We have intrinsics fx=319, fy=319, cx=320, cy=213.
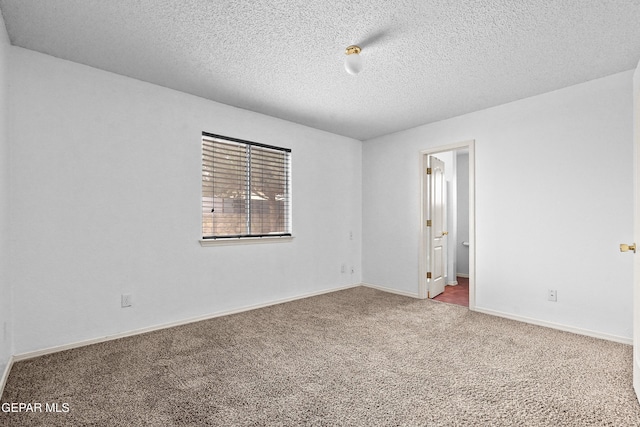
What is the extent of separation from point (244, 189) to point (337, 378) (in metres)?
2.41

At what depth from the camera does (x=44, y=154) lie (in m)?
2.56

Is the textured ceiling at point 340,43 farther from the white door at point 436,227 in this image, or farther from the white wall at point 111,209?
the white door at point 436,227

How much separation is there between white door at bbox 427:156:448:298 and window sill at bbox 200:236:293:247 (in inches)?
79.6

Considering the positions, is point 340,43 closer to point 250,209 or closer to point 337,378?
point 250,209

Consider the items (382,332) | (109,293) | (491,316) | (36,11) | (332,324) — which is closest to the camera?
(36,11)

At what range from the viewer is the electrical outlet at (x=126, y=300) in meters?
2.91

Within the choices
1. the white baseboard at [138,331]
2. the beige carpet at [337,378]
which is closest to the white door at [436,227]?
the beige carpet at [337,378]

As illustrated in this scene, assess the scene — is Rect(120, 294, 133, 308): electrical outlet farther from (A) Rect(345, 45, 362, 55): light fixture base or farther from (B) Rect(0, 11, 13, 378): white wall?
(A) Rect(345, 45, 362, 55): light fixture base

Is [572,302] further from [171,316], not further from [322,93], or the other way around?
[171,316]

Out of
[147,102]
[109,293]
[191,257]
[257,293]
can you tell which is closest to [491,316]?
[257,293]

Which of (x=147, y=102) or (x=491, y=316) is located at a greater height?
(x=147, y=102)

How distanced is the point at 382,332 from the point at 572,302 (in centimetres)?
186

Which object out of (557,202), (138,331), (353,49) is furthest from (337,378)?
(557,202)

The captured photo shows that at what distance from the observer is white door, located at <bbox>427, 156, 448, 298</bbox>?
4523 mm
